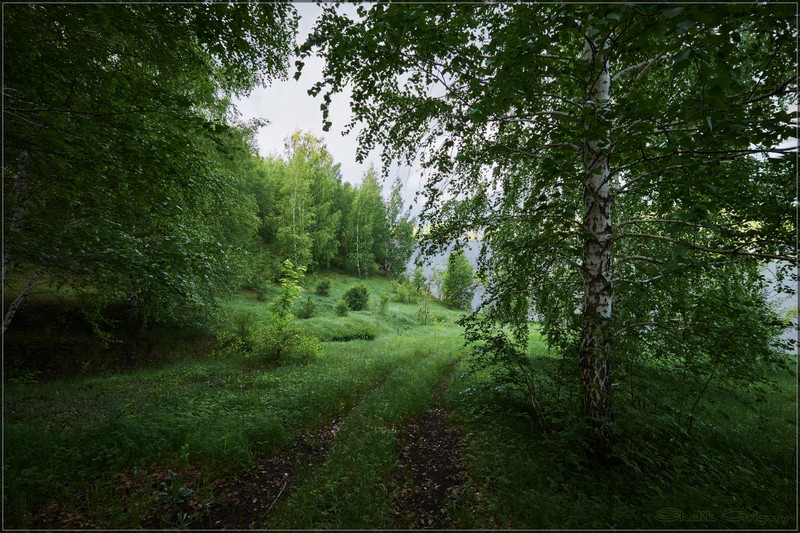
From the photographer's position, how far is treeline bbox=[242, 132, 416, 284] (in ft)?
87.1

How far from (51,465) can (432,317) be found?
24.3m

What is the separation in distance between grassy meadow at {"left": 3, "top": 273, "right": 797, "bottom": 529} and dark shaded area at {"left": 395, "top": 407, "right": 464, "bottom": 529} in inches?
2.1

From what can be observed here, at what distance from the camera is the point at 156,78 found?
20.6ft

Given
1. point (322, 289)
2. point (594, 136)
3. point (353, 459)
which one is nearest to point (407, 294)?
point (322, 289)

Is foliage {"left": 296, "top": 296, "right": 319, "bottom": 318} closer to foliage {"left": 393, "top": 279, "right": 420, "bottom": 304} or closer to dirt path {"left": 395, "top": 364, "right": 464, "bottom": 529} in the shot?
foliage {"left": 393, "top": 279, "right": 420, "bottom": 304}

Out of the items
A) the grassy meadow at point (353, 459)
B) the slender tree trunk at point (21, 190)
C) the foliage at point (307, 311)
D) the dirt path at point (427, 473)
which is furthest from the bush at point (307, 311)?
the dirt path at point (427, 473)

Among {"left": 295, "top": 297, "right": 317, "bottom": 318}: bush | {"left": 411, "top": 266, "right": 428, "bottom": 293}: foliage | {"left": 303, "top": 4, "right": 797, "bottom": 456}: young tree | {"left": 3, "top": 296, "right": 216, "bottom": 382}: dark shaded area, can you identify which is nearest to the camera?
{"left": 303, "top": 4, "right": 797, "bottom": 456}: young tree

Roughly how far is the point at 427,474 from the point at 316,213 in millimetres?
31227

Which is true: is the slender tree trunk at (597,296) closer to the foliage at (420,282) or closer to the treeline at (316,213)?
the foliage at (420,282)

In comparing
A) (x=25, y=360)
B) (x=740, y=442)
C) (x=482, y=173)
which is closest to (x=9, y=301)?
(x=25, y=360)

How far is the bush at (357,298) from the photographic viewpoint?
2456 centimetres

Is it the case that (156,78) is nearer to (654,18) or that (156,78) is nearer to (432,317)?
(654,18)

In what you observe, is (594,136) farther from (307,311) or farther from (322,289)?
(322,289)

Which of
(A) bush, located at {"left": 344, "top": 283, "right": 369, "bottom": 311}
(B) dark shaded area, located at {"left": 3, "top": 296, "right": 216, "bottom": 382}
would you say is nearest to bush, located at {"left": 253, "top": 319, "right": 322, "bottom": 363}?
(B) dark shaded area, located at {"left": 3, "top": 296, "right": 216, "bottom": 382}
